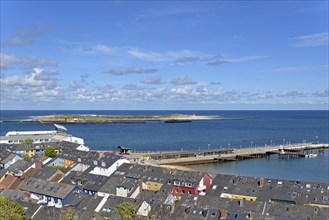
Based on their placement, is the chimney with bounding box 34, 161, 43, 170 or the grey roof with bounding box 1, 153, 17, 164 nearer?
the chimney with bounding box 34, 161, 43, 170

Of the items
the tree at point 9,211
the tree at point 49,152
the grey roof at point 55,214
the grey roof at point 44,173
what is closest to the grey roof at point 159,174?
the grey roof at point 44,173

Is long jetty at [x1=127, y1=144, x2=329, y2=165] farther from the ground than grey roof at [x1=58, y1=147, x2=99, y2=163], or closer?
closer

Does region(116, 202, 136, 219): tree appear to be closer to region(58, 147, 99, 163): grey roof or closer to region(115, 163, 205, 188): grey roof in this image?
region(115, 163, 205, 188): grey roof

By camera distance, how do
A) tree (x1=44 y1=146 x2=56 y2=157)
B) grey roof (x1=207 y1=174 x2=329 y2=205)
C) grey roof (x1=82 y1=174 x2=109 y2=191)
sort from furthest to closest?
tree (x1=44 y1=146 x2=56 y2=157)
grey roof (x1=82 y1=174 x2=109 y2=191)
grey roof (x1=207 y1=174 x2=329 y2=205)

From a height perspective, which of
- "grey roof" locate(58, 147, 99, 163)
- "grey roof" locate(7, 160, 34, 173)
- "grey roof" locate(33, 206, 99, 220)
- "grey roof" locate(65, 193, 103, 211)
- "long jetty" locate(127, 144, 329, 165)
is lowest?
"long jetty" locate(127, 144, 329, 165)

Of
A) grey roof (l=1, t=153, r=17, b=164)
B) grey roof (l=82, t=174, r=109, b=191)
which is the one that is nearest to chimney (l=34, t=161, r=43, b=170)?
grey roof (l=1, t=153, r=17, b=164)

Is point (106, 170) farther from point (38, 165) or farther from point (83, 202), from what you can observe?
point (83, 202)
